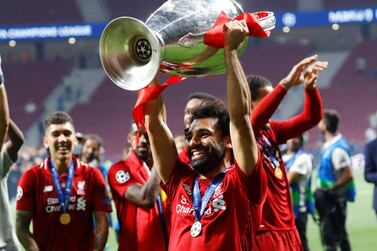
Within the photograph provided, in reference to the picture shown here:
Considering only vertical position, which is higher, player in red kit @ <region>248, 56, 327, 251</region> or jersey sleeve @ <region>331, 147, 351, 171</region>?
jersey sleeve @ <region>331, 147, 351, 171</region>

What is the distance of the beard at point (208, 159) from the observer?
3188 mm

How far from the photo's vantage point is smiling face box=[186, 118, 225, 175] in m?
3.20

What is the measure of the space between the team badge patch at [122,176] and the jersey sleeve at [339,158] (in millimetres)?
3508

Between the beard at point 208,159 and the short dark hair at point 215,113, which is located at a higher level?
the short dark hair at point 215,113

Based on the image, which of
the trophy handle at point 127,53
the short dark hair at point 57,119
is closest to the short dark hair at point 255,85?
the short dark hair at point 57,119

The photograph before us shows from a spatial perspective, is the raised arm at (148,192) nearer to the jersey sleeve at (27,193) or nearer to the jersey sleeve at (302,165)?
the jersey sleeve at (27,193)

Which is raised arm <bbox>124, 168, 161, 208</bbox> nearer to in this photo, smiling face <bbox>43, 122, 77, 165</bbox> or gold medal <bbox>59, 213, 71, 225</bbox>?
gold medal <bbox>59, 213, 71, 225</bbox>

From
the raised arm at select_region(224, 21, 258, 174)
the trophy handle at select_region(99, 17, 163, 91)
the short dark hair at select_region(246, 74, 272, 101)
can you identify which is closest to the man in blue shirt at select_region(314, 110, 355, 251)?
the short dark hair at select_region(246, 74, 272, 101)

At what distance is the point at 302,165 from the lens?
25.2 feet

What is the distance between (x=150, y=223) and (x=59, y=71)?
1098 inches

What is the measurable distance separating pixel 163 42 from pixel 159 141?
664mm

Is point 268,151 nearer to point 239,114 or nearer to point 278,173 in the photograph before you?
point 278,173

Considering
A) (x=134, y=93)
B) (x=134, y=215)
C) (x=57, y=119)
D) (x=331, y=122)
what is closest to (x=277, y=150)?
(x=134, y=215)

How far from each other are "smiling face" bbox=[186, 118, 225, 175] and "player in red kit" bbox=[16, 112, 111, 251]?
1.96 metres
